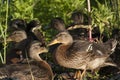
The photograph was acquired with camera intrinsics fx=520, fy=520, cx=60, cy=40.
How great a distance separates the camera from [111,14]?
1018 cm

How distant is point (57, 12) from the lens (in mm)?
11172

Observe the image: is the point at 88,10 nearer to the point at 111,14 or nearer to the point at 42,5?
the point at 111,14

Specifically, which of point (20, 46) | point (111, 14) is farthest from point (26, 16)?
point (111, 14)

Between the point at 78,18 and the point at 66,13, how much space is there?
701 mm

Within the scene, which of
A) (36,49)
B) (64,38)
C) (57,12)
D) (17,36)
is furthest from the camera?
(57,12)

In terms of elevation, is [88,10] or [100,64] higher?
[88,10]

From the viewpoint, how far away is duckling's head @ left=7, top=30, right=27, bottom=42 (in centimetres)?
1064

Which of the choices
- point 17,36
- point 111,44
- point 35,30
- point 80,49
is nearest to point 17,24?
point 17,36

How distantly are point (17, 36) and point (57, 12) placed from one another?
3.55 ft

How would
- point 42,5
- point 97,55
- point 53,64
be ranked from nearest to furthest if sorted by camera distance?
point 97,55 < point 53,64 < point 42,5

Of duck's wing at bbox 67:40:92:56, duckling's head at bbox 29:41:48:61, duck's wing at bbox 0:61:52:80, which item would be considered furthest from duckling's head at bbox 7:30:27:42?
duck's wing at bbox 0:61:52:80

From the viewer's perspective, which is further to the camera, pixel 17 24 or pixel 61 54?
pixel 17 24

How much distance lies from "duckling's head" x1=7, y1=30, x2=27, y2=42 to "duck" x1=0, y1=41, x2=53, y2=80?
4.48 feet

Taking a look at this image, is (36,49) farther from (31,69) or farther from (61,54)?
(31,69)
